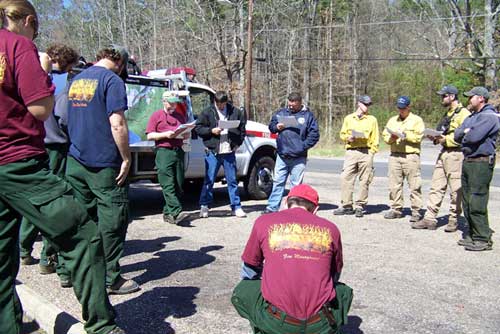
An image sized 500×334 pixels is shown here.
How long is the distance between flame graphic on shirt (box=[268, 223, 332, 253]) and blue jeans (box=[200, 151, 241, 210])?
5.19m

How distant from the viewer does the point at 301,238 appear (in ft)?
9.86

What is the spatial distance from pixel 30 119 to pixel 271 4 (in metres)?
37.0

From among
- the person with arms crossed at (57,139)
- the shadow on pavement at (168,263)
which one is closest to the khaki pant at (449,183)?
the shadow on pavement at (168,263)

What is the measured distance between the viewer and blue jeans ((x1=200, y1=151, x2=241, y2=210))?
821 cm

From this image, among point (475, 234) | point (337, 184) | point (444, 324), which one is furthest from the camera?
point (337, 184)

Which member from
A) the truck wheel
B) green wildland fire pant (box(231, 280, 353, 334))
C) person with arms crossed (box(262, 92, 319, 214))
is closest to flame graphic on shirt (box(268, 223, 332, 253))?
green wildland fire pant (box(231, 280, 353, 334))

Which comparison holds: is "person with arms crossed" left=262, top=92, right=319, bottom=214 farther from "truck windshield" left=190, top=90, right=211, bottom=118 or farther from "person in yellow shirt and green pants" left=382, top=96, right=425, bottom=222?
"truck windshield" left=190, top=90, right=211, bottom=118

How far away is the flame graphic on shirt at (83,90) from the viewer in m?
4.06

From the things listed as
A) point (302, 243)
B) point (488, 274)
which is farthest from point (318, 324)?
point (488, 274)

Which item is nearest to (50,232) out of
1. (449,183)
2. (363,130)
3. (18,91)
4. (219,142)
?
(18,91)

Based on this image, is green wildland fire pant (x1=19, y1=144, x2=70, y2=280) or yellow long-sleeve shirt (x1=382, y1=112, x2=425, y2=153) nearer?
green wildland fire pant (x1=19, y1=144, x2=70, y2=280)

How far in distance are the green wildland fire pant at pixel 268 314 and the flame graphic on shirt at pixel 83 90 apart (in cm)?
193

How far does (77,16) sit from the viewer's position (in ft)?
155

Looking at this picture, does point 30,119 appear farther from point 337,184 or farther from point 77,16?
point 77,16
